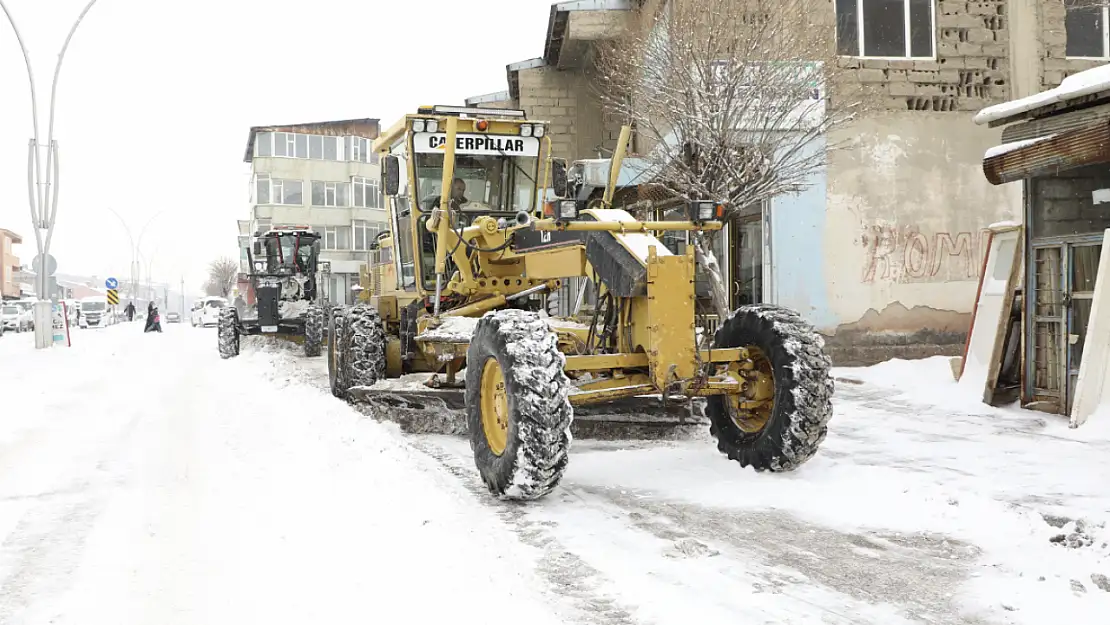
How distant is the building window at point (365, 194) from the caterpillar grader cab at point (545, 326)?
47370 millimetres

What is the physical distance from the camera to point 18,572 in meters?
4.27

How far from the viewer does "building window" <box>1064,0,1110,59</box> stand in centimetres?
1516

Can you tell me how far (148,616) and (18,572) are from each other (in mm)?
1007

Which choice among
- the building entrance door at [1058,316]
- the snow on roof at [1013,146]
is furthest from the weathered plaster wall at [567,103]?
the building entrance door at [1058,316]

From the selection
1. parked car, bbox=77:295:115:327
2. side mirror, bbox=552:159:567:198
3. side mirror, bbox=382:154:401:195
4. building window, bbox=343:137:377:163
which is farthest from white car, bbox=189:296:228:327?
side mirror, bbox=552:159:567:198

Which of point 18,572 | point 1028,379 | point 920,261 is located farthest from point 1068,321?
point 18,572

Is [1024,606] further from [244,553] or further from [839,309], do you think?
[839,309]

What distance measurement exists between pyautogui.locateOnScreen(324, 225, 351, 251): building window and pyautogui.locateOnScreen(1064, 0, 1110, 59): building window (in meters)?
45.0

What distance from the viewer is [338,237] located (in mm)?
55469

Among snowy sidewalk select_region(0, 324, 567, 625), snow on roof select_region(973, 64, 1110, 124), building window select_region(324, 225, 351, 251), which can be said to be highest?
building window select_region(324, 225, 351, 251)

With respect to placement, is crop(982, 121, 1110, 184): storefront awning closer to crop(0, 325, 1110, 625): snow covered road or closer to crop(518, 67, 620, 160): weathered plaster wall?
crop(0, 325, 1110, 625): snow covered road

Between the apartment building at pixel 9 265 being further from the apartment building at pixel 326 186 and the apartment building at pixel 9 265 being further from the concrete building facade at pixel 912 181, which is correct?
the concrete building facade at pixel 912 181

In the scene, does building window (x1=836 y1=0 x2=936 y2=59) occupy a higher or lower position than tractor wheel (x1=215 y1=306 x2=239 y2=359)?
higher

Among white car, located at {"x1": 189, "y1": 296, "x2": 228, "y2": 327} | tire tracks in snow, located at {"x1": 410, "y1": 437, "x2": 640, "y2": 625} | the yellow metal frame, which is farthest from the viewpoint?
white car, located at {"x1": 189, "y1": 296, "x2": 228, "y2": 327}
